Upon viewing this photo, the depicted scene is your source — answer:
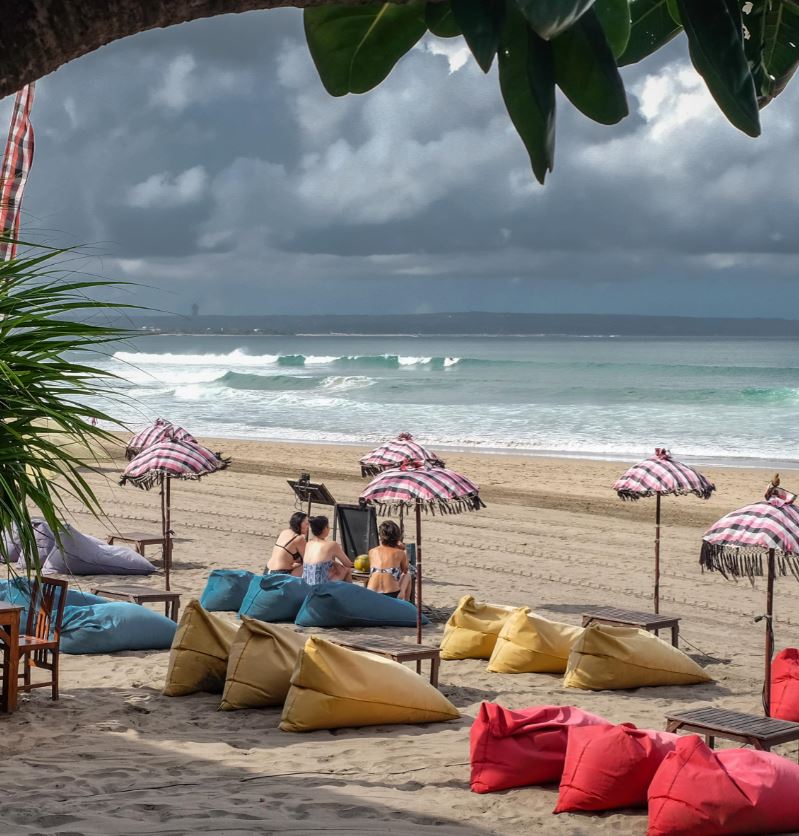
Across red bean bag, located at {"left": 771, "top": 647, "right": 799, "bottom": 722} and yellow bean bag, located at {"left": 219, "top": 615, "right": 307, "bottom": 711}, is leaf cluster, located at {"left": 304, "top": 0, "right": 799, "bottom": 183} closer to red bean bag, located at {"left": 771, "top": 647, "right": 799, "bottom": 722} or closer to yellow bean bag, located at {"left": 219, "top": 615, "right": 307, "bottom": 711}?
yellow bean bag, located at {"left": 219, "top": 615, "right": 307, "bottom": 711}

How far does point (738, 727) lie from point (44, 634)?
3530 mm

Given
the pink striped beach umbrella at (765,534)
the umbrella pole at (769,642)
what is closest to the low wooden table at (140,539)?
the pink striped beach umbrella at (765,534)

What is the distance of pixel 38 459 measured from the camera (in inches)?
124

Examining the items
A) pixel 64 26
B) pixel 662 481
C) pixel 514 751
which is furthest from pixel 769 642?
pixel 64 26

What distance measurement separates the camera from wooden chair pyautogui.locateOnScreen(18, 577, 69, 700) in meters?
5.90

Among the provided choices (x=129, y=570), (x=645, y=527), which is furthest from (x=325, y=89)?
(x=645, y=527)

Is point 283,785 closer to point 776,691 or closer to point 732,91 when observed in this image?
point 776,691

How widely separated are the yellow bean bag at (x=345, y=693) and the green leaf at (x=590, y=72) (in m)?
4.51

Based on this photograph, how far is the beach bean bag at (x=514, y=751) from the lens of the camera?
467cm

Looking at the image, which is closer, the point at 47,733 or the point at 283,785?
the point at 283,785

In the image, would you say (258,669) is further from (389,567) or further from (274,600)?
(389,567)

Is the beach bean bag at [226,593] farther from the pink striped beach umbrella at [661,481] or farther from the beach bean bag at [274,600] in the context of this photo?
the pink striped beach umbrella at [661,481]

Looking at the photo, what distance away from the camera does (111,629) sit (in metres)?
7.19

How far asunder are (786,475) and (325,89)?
19.3 m
